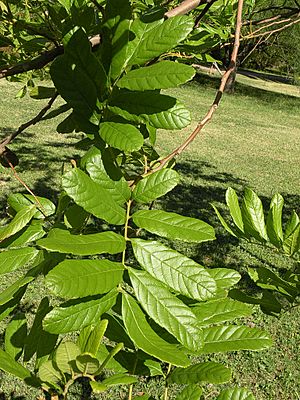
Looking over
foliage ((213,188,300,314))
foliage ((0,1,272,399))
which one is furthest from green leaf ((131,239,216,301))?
foliage ((213,188,300,314))

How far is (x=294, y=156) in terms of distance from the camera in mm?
10297

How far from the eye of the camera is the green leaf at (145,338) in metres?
0.54

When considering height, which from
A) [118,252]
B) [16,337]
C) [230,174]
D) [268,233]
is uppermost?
[118,252]

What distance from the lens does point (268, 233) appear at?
40.3 inches

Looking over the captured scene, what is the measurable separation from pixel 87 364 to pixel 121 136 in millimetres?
281

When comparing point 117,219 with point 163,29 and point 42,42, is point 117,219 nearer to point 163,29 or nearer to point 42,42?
point 163,29

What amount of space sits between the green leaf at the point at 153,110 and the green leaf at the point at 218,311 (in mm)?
276

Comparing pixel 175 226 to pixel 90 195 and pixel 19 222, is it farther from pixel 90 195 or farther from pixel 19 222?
pixel 19 222

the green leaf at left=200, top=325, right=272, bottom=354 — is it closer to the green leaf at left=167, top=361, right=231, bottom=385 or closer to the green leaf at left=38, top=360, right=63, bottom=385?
the green leaf at left=167, top=361, right=231, bottom=385

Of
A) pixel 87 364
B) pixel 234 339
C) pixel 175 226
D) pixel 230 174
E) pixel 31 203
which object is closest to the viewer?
pixel 87 364

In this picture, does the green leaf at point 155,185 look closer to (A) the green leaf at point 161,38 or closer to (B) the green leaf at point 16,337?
(A) the green leaf at point 161,38

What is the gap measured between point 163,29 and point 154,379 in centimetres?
284

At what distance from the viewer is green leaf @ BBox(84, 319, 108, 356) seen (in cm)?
53

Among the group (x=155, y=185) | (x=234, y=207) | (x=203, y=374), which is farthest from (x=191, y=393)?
(x=234, y=207)
